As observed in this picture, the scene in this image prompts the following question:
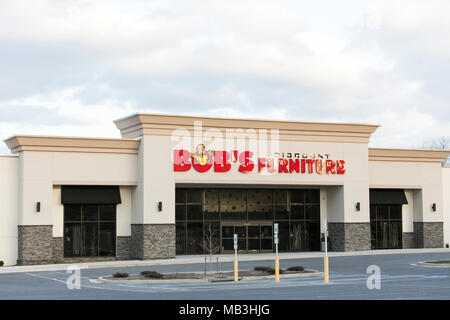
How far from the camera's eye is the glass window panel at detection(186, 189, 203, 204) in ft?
156

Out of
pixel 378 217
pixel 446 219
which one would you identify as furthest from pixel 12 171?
pixel 446 219

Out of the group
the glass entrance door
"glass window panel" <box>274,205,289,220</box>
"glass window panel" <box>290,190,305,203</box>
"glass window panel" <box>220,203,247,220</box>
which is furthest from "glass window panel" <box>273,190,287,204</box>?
the glass entrance door

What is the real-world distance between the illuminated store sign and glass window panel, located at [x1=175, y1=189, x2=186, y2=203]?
3036mm

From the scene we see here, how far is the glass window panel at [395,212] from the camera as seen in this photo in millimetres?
52750

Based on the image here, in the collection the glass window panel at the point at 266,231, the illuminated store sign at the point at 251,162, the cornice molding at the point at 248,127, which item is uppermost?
the cornice molding at the point at 248,127

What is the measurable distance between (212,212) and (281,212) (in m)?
→ 4.97

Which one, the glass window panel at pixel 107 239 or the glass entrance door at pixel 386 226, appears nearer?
the glass window panel at pixel 107 239

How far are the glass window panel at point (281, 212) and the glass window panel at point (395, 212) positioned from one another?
8.07 metres

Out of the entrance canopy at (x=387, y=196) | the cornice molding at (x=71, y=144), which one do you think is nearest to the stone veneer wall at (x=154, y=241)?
the cornice molding at (x=71, y=144)

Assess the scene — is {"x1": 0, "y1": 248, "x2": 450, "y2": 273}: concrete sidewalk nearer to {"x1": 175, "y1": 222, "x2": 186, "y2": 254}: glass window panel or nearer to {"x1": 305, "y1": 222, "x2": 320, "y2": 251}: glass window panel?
{"x1": 175, "y1": 222, "x2": 186, "y2": 254}: glass window panel

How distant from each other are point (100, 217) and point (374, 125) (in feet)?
62.7

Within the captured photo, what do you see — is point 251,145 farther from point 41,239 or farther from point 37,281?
point 37,281

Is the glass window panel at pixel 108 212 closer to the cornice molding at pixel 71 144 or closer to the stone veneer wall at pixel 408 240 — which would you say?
the cornice molding at pixel 71 144

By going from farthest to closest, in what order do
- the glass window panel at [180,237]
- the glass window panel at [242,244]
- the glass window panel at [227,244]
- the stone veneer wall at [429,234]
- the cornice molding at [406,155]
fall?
1. the stone veneer wall at [429,234]
2. the cornice molding at [406,155]
3. the glass window panel at [242,244]
4. the glass window panel at [227,244]
5. the glass window panel at [180,237]
